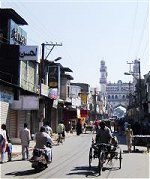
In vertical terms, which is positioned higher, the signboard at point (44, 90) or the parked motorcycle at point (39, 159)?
the signboard at point (44, 90)

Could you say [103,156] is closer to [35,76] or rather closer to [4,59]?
[4,59]

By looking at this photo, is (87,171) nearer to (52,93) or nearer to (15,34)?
(15,34)

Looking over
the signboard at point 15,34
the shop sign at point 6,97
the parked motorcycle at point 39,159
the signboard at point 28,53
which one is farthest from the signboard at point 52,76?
the parked motorcycle at point 39,159

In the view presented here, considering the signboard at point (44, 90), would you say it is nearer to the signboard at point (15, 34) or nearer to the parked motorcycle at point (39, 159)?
the signboard at point (15, 34)

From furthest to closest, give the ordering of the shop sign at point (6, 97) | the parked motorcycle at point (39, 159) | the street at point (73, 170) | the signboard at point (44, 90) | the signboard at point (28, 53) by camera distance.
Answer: the signboard at point (44, 90) < the signboard at point (28, 53) < the shop sign at point (6, 97) < the parked motorcycle at point (39, 159) < the street at point (73, 170)

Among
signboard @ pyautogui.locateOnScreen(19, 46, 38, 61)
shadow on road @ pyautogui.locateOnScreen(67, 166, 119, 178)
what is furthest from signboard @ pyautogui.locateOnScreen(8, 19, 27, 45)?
shadow on road @ pyautogui.locateOnScreen(67, 166, 119, 178)

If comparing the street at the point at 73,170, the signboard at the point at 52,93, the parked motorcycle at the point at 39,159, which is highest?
the signboard at the point at 52,93

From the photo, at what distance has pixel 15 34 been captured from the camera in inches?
1387

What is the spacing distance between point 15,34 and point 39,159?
2151 cm

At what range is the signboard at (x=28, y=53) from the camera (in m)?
32.5

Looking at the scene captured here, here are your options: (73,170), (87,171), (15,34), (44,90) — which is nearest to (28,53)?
(15,34)

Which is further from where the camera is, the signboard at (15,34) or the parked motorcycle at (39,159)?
the signboard at (15,34)

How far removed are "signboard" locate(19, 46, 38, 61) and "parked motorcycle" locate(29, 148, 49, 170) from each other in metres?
17.8

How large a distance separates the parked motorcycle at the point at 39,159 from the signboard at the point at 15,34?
20.2 m
